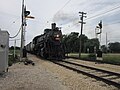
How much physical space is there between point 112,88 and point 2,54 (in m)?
6.52

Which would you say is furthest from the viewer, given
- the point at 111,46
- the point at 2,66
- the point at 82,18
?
the point at 111,46

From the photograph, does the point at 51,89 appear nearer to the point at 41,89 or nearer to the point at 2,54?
the point at 41,89

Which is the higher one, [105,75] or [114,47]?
[114,47]

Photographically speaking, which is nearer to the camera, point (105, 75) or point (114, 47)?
point (105, 75)

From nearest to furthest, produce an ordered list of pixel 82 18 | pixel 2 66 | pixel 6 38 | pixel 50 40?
1. pixel 2 66
2. pixel 6 38
3. pixel 50 40
4. pixel 82 18

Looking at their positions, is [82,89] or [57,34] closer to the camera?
[82,89]

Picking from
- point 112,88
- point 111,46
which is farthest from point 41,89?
point 111,46

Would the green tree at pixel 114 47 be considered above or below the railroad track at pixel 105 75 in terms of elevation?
above

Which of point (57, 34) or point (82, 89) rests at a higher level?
point (57, 34)

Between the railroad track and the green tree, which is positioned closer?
the railroad track

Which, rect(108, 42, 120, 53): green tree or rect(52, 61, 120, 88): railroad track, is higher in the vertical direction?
rect(108, 42, 120, 53): green tree

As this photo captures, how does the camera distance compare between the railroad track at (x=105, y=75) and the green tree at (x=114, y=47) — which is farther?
the green tree at (x=114, y=47)

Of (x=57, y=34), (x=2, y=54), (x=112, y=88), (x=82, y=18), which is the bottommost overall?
(x=112, y=88)

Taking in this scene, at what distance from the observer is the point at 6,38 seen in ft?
50.6
